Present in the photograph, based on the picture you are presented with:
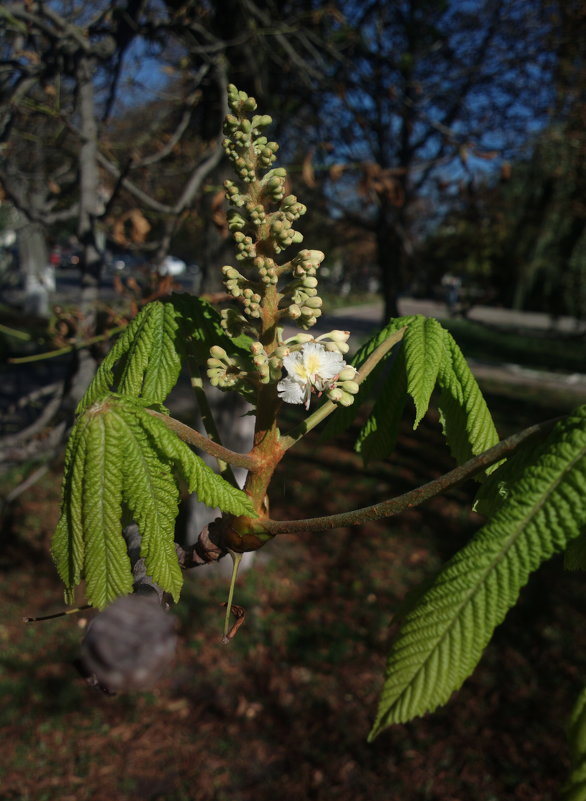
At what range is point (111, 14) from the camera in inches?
138

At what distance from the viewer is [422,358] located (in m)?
1.13

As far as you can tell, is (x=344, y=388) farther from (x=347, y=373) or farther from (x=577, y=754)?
(x=577, y=754)

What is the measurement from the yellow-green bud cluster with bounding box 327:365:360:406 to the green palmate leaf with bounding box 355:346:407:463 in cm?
27

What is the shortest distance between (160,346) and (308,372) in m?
0.39

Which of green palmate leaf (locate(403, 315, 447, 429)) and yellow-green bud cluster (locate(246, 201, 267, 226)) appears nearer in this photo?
yellow-green bud cluster (locate(246, 201, 267, 226))

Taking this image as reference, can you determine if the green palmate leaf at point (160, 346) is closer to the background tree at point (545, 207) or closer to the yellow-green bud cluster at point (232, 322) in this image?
the yellow-green bud cluster at point (232, 322)

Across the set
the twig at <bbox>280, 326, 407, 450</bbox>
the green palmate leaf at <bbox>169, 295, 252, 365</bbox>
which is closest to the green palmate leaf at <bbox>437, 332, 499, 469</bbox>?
the twig at <bbox>280, 326, 407, 450</bbox>

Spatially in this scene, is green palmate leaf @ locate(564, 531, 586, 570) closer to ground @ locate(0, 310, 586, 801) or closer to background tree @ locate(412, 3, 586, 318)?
ground @ locate(0, 310, 586, 801)

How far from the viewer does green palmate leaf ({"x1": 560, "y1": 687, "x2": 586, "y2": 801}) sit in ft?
2.06

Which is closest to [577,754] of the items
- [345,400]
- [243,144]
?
[345,400]

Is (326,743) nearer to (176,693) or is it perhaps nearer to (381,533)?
(176,693)

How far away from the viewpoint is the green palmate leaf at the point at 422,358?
107 cm

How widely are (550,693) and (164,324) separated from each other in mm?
4542

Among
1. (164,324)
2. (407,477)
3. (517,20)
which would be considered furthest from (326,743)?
(517,20)
